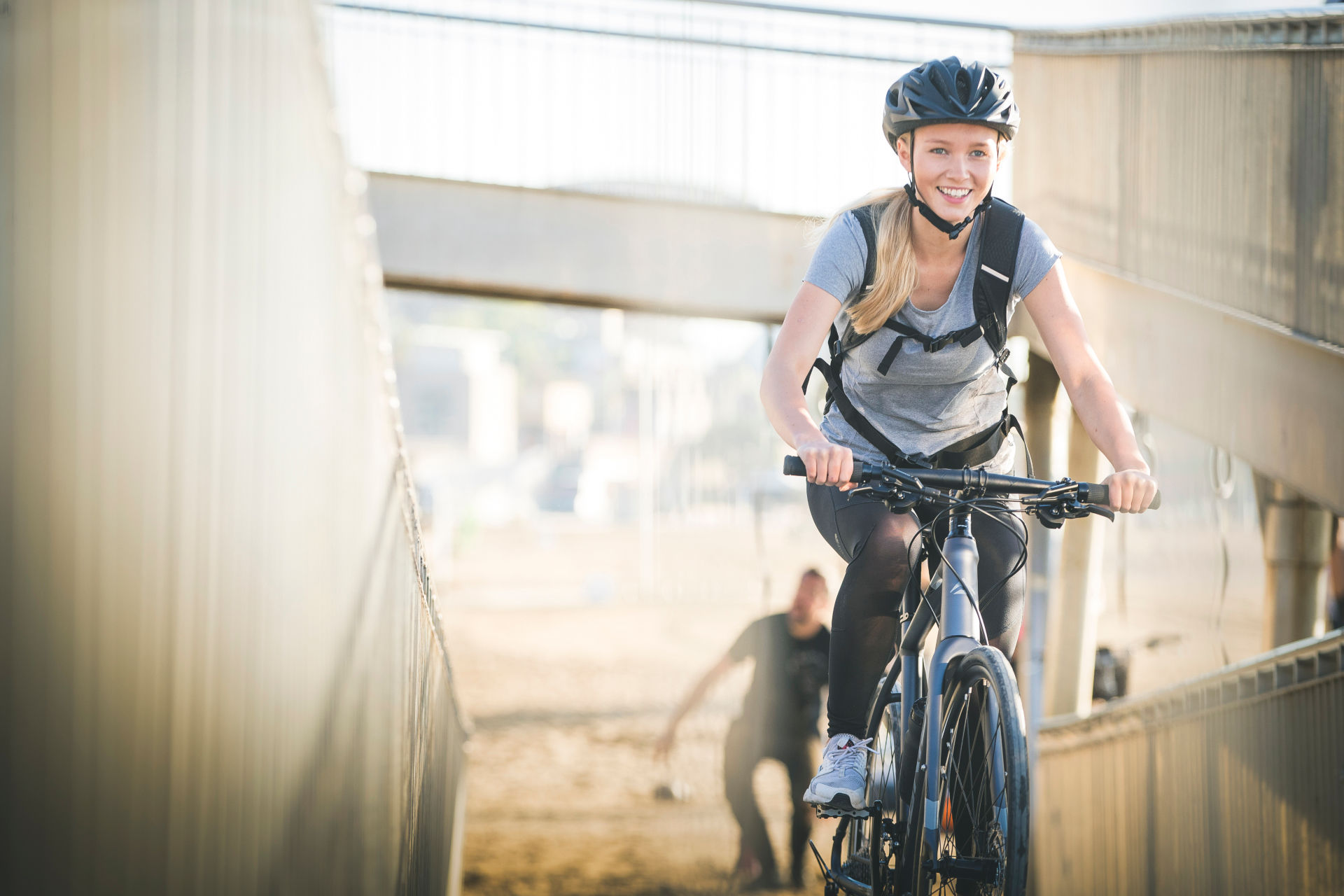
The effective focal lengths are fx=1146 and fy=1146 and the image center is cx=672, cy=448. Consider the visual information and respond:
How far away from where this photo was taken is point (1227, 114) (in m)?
5.62

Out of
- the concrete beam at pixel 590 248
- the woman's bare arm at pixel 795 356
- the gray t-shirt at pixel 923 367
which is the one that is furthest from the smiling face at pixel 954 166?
the concrete beam at pixel 590 248

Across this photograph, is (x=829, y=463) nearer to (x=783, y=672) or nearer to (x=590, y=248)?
(x=783, y=672)

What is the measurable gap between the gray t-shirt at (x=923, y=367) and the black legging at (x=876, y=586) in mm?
174

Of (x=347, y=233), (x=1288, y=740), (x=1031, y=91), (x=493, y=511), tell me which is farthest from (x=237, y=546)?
(x=493, y=511)

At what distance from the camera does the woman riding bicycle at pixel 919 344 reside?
116 inches

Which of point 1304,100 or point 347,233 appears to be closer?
point 347,233

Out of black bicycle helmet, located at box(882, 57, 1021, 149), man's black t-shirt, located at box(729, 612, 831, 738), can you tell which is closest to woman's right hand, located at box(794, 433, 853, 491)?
black bicycle helmet, located at box(882, 57, 1021, 149)

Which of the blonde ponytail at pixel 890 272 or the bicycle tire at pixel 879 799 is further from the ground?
the blonde ponytail at pixel 890 272

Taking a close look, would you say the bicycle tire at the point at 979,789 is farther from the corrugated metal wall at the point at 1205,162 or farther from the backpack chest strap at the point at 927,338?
the corrugated metal wall at the point at 1205,162

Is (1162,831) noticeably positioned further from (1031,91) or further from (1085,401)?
(1031,91)

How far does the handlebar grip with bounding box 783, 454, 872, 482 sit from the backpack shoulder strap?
26.4 inches

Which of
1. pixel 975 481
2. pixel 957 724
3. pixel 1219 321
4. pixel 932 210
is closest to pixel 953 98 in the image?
pixel 932 210

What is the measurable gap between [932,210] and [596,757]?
16317 mm

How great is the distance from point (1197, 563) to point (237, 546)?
6931mm
